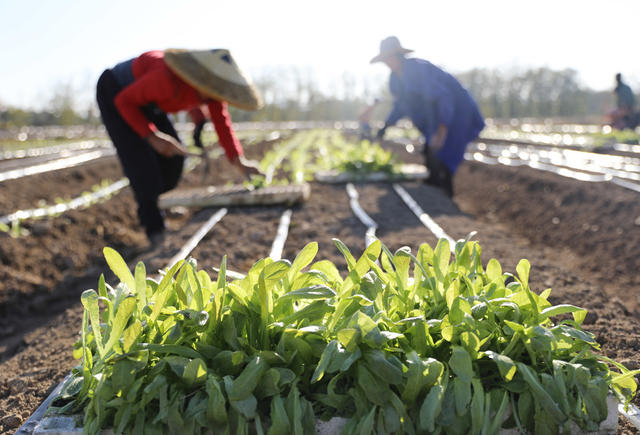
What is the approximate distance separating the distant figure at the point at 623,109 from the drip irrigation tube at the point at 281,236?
424 inches

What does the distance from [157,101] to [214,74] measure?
465mm

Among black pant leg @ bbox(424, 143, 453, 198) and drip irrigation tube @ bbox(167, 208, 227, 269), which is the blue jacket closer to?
black pant leg @ bbox(424, 143, 453, 198)

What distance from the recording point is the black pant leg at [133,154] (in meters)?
3.29

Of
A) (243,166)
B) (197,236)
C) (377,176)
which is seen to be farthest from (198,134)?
(377,176)

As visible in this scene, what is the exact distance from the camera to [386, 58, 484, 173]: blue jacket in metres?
4.87

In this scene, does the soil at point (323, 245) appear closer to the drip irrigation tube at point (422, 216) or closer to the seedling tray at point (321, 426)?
the drip irrigation tube at point (422, 216)

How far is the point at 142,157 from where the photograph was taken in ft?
11.3

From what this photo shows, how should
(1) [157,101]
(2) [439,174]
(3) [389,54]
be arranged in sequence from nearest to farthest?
(1) [157,101] → (3) [389,54] → (2) [439,174]

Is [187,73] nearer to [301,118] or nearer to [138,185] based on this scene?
[138,185]

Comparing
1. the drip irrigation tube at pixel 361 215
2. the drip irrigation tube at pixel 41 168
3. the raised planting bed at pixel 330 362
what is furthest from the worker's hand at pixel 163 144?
the drip irrigation tube at pixel 41 168

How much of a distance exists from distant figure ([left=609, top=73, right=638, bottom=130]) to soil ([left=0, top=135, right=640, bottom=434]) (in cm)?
793

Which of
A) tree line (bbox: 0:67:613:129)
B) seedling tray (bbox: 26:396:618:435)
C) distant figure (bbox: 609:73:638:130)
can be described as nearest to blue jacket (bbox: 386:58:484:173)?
seedling tray (bbox: 26:396:618:435)

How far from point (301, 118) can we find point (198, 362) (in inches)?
1724

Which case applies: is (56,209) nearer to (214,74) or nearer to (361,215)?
(214,74)
